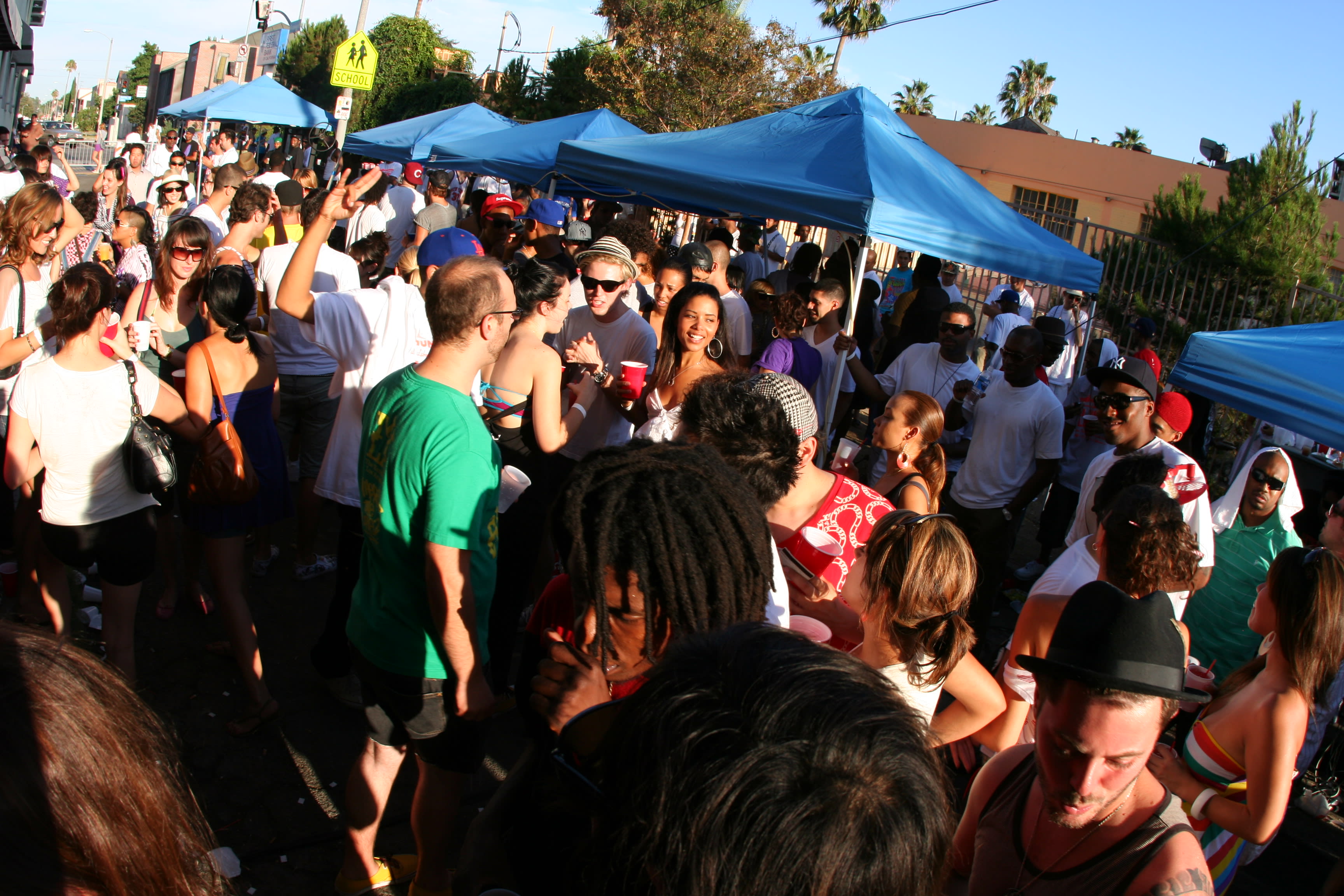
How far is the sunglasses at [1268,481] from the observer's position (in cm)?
418

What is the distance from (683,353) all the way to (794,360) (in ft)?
4.30

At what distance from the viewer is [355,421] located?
4.01 metres

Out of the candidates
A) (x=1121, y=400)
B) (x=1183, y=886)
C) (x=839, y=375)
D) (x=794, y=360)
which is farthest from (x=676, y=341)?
(x=1183, y=886)

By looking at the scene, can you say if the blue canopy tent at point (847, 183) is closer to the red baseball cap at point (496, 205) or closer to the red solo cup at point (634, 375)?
the red baseball cap at point (496, 205)

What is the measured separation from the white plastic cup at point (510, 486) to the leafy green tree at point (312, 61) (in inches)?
1922

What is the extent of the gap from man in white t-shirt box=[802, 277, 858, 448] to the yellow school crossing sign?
31.7 ft

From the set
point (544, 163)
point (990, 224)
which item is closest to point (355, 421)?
point (990, 224)

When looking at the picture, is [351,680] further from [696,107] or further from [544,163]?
[696,107]

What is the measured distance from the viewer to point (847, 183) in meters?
5.65

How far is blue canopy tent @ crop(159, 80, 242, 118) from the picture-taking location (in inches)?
660

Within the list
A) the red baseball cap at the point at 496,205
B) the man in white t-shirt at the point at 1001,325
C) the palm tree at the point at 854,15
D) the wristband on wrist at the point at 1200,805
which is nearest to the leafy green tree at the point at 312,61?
the palm tree at the point at 854,15

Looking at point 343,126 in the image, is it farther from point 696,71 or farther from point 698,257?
point 696,71

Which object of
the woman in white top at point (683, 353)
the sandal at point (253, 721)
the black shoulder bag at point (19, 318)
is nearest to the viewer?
the sandal at point (253, 721)

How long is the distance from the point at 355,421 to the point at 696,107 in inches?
864
